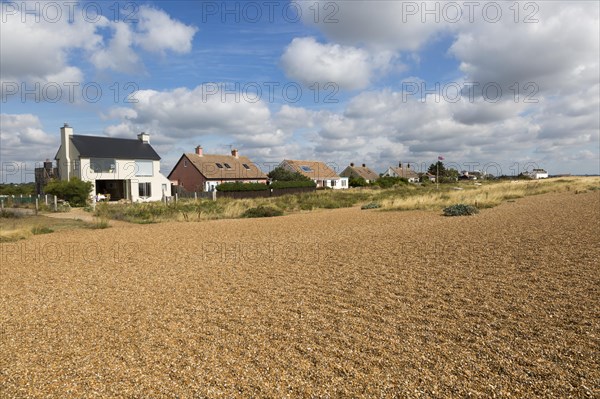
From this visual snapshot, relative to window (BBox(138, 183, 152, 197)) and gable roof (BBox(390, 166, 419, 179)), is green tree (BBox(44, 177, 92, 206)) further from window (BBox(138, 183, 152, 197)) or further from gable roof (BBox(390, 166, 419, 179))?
gable roof (BBox(390, 166, 419, 179))

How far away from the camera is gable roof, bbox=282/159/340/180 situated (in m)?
64.7

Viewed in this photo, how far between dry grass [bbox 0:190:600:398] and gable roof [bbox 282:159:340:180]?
54.4 m

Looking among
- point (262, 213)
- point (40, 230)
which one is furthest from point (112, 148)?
point (40, 230)

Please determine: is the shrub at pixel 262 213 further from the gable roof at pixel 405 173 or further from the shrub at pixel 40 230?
the gable roof at pixel 405 173

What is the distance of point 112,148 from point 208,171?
35.8 feet

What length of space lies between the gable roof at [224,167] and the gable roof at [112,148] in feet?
19.8

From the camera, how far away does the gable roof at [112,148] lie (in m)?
37.1

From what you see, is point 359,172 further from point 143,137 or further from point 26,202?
point 26,202

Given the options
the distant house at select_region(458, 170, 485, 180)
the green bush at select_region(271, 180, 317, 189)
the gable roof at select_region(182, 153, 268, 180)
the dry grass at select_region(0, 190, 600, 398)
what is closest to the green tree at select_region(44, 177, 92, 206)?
the gable roof at select_region(182, 153, 268, 180)

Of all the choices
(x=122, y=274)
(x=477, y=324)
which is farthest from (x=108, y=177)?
(x=477, y=324)

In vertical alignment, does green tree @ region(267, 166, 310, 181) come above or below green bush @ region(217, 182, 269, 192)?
above

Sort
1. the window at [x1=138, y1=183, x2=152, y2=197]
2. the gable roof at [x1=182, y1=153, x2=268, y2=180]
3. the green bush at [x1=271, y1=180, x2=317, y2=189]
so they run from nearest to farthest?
1. the window at [x1=138, y1=183, x2=152, y2=197]
2. the green bush at [x1=271, y1=180, x2=317, y2=189]
3. the gable roof at [x1=182, y1=153, x2=268, y2=180]

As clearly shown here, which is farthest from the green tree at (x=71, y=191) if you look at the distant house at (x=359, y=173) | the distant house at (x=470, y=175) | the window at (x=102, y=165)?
the distant house at (x=470, y=175)

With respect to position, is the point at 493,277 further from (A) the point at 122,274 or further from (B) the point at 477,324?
(A) the point at 122,274
